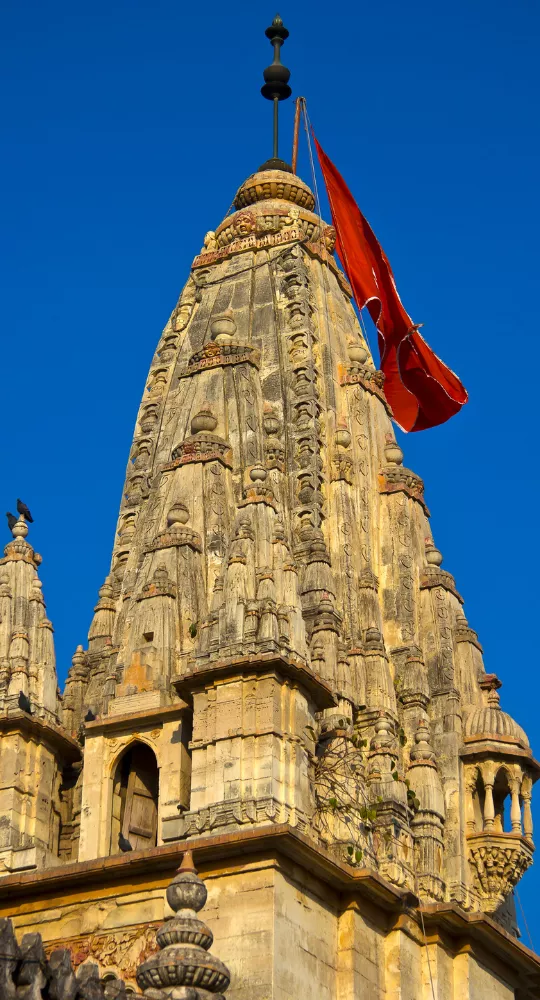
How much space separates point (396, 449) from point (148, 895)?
14791 millimetres

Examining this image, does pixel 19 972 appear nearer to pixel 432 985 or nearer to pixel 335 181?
pixel 432 985

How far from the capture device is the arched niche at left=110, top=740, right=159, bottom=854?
41.9 m

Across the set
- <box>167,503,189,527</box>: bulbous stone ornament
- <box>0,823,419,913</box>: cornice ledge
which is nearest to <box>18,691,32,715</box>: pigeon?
<box>0,823,419,913</box>: cornice ledge

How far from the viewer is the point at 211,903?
125 feet

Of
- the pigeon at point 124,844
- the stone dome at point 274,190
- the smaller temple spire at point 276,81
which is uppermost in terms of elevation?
the smaller temple spire at point 276,81

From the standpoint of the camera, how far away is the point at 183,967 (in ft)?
94.7

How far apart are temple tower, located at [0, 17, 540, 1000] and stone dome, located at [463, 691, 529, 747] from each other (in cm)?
6

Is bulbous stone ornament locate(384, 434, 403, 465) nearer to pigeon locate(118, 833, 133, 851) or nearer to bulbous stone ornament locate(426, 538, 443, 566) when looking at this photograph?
bulbous stone ornament locate(426, 538, 443, 566)

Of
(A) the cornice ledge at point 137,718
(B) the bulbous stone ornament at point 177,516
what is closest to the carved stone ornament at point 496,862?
(A) the cornice ledge at point 137,718

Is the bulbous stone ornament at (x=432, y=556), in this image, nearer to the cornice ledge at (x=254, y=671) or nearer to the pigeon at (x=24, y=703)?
the cornice ledge at (x=254, y=671)

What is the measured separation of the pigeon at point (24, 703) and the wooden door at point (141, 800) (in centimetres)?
237

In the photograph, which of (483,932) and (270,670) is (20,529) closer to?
(270,670)

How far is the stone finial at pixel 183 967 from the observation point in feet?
94.7

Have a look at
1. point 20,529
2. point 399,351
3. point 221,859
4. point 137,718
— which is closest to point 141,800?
point 137,718
